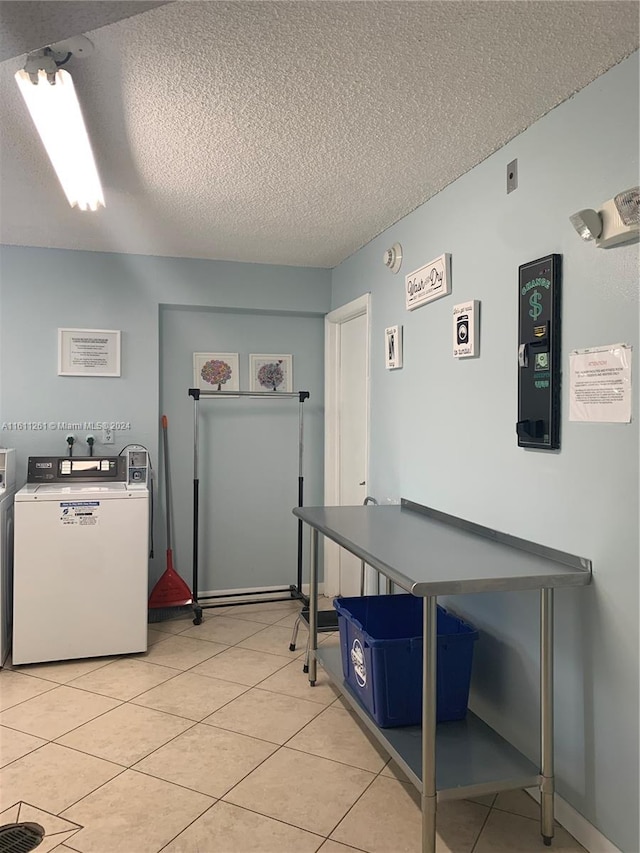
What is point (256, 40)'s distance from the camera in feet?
5.95

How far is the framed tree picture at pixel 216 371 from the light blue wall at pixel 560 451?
175 cm

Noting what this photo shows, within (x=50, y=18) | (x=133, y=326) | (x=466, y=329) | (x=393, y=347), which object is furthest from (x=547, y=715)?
(x=133, y=326)

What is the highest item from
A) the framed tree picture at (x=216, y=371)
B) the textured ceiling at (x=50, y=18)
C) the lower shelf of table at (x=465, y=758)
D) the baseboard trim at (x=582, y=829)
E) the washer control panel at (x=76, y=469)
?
the textured ceiling at (x=50, y=18)

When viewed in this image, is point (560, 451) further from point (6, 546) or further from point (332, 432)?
point (6, 546)

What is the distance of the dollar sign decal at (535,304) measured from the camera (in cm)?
223

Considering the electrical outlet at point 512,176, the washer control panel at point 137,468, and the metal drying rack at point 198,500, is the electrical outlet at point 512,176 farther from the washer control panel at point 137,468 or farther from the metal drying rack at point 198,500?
the washer control panel at point 137,468

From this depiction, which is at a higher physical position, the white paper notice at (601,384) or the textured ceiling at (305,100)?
the textured ceiling at (305,100)

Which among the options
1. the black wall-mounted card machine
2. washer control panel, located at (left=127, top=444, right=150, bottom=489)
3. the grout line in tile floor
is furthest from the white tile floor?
the black wall-mounted card machine

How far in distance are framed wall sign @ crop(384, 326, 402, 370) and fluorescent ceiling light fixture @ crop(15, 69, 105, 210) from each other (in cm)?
159

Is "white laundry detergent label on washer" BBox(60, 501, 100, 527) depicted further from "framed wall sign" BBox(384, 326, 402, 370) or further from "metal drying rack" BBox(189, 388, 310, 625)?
"framed wall sign" BBox(384, 326, 402, 370)

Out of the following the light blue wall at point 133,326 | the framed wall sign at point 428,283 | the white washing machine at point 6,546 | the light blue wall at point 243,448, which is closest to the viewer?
the framed wall sign at point 428,283

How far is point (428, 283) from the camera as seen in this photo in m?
3.07

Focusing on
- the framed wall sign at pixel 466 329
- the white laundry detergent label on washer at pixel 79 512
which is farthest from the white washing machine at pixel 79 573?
the framed wall sign at pixel 466 329

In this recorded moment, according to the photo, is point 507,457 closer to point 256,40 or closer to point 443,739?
point 443,739
